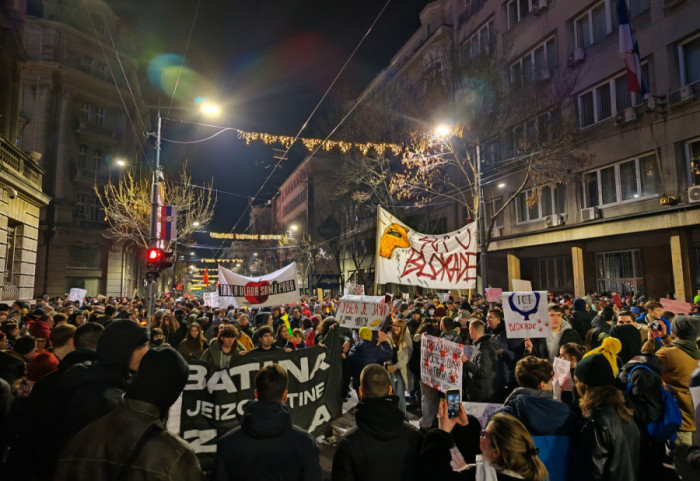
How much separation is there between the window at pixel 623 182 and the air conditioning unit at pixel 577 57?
555 cm

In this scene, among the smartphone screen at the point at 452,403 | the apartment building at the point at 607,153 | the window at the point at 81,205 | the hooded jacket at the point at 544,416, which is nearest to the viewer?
the smartphone screen at the point at 452,403

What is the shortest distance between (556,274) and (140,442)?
93.8 ft

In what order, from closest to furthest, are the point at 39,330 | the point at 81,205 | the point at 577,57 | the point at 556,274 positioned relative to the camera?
the point at 39,330 < the point at 577,57 < the point at 556,274 < the point at 81,205

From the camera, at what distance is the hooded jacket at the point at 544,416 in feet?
10.8

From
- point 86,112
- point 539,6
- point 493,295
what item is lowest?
point 493,295

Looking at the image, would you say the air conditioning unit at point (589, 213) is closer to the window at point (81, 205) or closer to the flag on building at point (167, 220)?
the flag on building at point (167, 220)

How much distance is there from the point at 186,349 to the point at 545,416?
5.87 metres

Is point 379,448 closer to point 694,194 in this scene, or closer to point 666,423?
point 666,423

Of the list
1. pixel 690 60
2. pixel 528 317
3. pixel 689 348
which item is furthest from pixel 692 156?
pixel 689 348

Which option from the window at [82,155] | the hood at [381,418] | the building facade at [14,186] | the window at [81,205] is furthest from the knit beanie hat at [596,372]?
the window at [82,155]

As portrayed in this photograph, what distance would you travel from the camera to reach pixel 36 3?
32.7 m

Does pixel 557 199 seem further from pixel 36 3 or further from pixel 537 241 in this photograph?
pixel 36 3

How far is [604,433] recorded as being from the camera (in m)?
3.21

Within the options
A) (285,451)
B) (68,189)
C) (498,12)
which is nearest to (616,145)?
(498,12)
